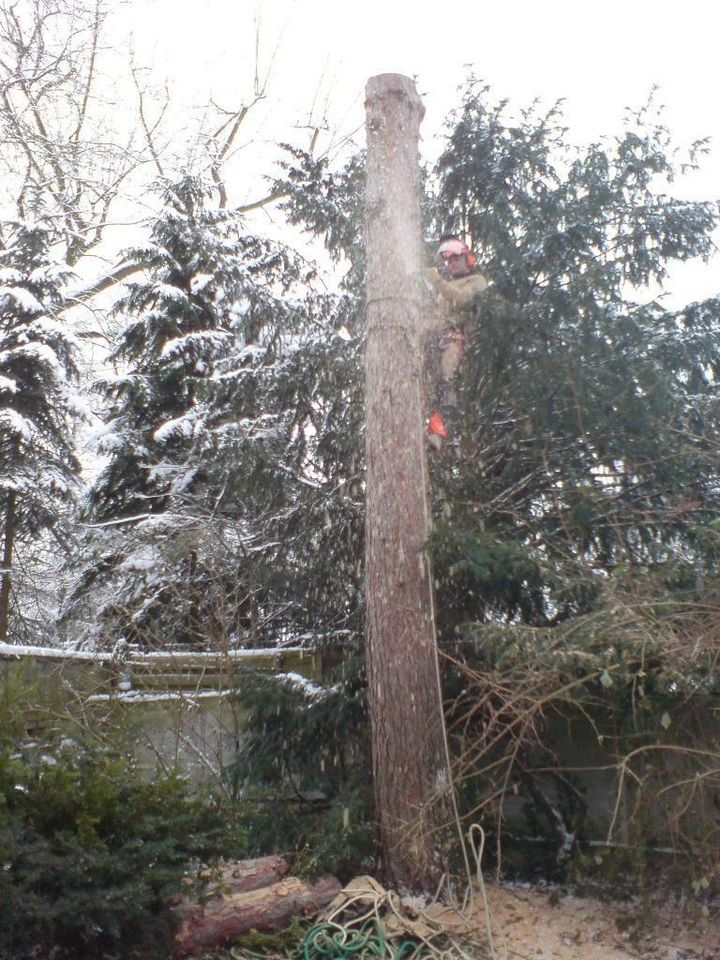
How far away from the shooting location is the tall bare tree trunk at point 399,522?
20.3 feet

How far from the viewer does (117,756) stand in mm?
5305

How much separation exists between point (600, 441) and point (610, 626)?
2.29m

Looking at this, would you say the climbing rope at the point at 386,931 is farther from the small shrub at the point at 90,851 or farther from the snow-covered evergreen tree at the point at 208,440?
the snow-covered evergreen tree at the point at 208,440

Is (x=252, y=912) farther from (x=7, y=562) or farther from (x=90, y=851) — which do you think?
(x=7, y=562)

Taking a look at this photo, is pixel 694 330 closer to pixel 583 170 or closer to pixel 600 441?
pixel 600 441

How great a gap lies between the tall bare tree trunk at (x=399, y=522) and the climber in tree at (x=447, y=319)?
16.1 inches

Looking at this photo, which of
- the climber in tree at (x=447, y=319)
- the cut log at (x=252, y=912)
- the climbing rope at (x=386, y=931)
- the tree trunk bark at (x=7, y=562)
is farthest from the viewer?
the tree trunk bark at (x=7, y=562)

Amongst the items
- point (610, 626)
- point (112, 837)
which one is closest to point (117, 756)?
point (112, 837)

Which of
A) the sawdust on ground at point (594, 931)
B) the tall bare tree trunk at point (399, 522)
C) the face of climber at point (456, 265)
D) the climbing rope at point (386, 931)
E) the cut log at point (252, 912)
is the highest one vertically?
the face of climber at point (456, 265)

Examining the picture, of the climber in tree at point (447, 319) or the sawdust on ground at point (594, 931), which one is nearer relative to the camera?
the sawdust on ground at point (594, 931)

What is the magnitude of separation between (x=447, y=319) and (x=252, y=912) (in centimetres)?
454

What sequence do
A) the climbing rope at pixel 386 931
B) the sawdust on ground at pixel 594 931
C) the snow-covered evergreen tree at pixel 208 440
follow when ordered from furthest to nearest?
the snow-covered evergreen tree at pixel 208 440 → the sawdust on ground at pixel 594 931 → the climbing rope at pixel 386 931

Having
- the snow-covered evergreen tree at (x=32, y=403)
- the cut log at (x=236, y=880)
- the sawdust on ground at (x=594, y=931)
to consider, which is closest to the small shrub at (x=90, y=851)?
the cut log at (x=236, y=880)

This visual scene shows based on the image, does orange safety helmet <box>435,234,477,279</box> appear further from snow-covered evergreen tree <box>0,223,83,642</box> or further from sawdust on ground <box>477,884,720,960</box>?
snow-covered evergreen tree <box>0,223,83,642</box>
